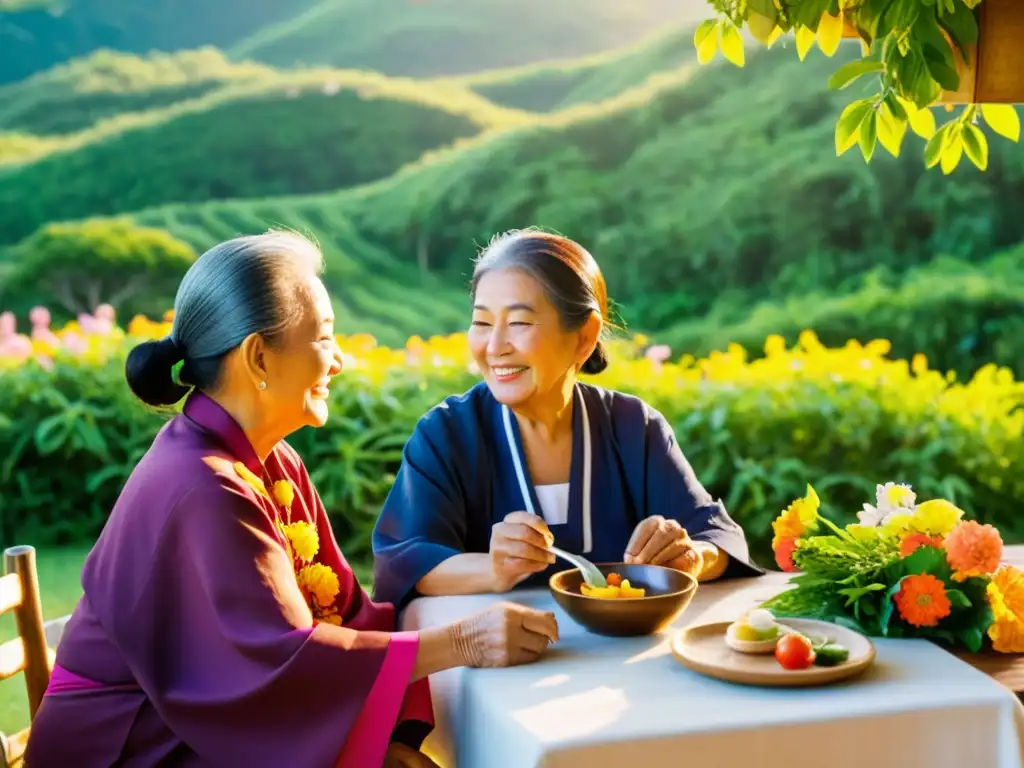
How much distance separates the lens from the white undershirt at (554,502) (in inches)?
102

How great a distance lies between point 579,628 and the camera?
2.19 meters

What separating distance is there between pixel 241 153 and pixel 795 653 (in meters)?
6.43

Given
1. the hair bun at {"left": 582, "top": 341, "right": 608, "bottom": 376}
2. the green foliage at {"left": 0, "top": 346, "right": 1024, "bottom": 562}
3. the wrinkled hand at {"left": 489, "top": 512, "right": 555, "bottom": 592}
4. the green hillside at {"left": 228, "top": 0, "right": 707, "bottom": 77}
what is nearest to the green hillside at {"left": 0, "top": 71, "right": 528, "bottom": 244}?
the green hillside at {"left": 228, "top": 0, "right": 707, "bottom": 77}

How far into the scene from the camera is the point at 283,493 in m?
2.27

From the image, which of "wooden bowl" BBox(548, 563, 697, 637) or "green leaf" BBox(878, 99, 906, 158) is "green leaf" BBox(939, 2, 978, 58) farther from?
"wooden bowl" BBox(548, 563, 697, 637)

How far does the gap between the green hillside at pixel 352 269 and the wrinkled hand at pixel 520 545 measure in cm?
499

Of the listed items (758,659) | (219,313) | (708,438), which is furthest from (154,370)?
(708,438)

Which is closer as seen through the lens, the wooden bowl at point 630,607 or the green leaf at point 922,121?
the wooden bowl at point 630,607

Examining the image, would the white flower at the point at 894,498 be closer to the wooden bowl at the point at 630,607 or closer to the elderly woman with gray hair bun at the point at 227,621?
the wooden bowl at the point at 630,607

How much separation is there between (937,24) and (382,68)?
610 centimetres

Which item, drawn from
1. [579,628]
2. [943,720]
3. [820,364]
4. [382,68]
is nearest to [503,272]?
[579,628]

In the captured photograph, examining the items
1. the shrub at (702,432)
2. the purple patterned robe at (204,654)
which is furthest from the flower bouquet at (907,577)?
the shrub at (702,432)

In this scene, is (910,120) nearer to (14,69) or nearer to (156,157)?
(156,157)

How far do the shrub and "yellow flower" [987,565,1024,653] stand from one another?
280 centimetres
